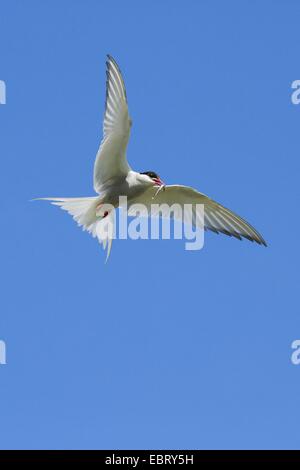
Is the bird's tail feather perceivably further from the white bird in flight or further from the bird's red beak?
the bird's red beak

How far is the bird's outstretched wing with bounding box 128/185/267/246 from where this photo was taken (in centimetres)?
1591

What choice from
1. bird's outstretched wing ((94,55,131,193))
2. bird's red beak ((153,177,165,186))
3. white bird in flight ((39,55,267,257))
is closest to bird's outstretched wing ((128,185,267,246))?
white bird in flight ((39,55,267,257))

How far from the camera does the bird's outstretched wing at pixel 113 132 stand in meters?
14.5

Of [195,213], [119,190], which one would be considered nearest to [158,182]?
[119,190]

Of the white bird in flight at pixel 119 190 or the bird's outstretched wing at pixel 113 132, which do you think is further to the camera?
the white bird in flight at pixel 119 190

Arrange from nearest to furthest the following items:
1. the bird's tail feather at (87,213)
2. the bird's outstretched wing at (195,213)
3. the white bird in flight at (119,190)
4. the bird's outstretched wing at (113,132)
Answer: the bird's outstretched wing at (113,132) < the white bird in flight at (119,190) < the bird's tail feather at (87,213) < the bird's outstretched wing at (195,213)

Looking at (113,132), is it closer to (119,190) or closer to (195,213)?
(119,190)

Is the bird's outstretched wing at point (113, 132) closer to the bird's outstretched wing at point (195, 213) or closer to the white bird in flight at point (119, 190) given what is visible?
the white bird in flight at point (119, 190)

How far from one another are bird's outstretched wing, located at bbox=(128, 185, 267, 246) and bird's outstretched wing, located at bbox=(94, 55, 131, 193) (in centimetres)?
65

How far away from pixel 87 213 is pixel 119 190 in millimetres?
487

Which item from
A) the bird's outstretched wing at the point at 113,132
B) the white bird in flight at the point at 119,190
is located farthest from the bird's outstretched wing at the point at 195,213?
the bird's outstretched wing at the point at 113,132
